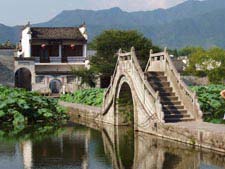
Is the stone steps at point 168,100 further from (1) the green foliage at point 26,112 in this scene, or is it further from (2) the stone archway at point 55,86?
(2) the stone archway at point 55,86

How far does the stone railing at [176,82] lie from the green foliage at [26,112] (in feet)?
24.6

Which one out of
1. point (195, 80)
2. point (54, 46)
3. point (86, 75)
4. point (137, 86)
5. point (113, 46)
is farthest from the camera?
point (195, 80)

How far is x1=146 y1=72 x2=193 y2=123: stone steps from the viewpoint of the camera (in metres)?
23.3

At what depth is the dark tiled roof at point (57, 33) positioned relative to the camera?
6031cm

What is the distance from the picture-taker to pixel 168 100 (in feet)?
80.6

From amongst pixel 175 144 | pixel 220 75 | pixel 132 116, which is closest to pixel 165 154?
pixel 175 144

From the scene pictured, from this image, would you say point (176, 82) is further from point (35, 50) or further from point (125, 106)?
point (35, 50)

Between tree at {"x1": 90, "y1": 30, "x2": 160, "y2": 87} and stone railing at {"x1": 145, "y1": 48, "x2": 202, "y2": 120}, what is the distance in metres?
29.3

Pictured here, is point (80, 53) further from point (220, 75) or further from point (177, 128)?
point (177, 128)

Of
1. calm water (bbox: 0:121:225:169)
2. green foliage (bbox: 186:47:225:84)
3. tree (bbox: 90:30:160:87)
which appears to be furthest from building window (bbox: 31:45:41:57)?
calm water (bbox: 0:121:225:169)

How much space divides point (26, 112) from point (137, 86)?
867 cm

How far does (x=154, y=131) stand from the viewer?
2327 cm

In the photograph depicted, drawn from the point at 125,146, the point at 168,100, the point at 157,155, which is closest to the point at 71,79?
the point at 168,100

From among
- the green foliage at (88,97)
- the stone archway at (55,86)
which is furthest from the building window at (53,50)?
the green foliage at (88,97)
